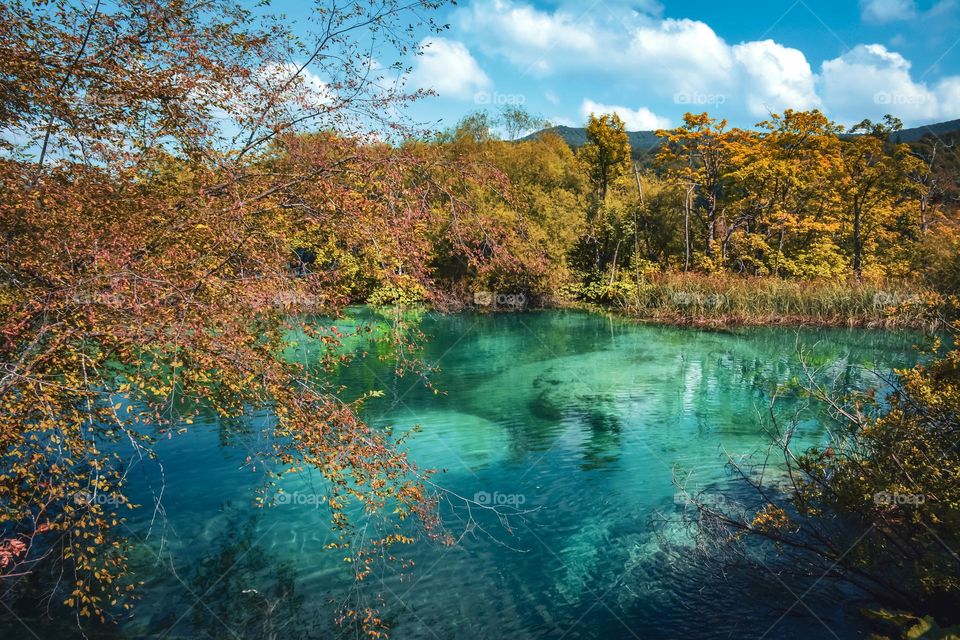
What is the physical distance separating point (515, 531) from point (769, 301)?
19.7 m

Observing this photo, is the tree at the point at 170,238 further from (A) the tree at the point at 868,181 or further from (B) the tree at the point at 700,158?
(A) the tree at the point at 868,181

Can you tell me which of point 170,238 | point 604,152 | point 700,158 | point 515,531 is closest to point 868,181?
point 700,158

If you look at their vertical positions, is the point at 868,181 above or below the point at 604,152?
below

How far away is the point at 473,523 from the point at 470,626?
6.75ft

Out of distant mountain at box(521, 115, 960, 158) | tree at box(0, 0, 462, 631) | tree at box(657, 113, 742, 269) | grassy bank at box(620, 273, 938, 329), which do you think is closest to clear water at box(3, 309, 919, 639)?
tree at box(0, 0, 462, 631)

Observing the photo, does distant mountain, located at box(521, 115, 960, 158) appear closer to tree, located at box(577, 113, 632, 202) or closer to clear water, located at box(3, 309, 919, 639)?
tree, located at box(577, 113, 632, 202)

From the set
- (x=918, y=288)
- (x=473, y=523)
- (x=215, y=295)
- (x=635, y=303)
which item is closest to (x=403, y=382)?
(x=473, y=523)

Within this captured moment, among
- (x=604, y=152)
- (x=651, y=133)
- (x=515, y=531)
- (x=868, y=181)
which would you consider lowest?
(x=515, y=531)

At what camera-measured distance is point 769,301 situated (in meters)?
23.3

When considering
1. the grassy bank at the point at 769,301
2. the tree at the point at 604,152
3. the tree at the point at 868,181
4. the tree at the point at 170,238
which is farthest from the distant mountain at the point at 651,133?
the tree at the point at 170,238

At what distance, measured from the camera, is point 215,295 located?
4984 millimetres

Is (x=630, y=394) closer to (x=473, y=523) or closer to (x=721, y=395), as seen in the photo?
(x=721, y=395)

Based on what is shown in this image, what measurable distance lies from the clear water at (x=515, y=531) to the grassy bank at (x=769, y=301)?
23.6 feet

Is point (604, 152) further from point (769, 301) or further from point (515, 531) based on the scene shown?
point (515, 531)
